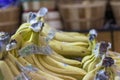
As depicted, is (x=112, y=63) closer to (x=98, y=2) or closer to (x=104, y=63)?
(x=104, y=63)

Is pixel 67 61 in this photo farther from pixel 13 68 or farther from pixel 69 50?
pixel 13 68

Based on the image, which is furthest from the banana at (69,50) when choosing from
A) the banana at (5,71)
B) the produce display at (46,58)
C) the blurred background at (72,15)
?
the blurred background at (72,15)

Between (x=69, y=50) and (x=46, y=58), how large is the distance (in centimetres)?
12

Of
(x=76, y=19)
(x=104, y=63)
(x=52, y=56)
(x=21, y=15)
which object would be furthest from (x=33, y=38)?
(x=21, y=15)

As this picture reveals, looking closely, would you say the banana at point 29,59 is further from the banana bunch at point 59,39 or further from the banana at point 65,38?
the banana at point 65,38

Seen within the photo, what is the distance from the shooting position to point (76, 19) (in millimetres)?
2180

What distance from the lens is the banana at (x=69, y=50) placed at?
3.57 feet

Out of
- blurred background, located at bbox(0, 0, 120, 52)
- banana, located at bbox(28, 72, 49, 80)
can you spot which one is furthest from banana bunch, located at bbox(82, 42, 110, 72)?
blurred background, located at bbox(0, 0, 120, 52)

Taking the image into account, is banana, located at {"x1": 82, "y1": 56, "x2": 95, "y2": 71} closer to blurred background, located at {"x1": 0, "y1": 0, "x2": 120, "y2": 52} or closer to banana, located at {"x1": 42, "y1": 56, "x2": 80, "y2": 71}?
banana, located at {"x1": 42, "y1": 56, "x2": 80, "y2": 71}

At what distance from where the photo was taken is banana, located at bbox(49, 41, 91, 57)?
3.57 ft

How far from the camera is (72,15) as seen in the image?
2.17 metres

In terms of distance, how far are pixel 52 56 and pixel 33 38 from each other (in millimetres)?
97

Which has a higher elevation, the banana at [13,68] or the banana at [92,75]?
the banana at [13,68]

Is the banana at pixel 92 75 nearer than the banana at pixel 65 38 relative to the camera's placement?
Yes
